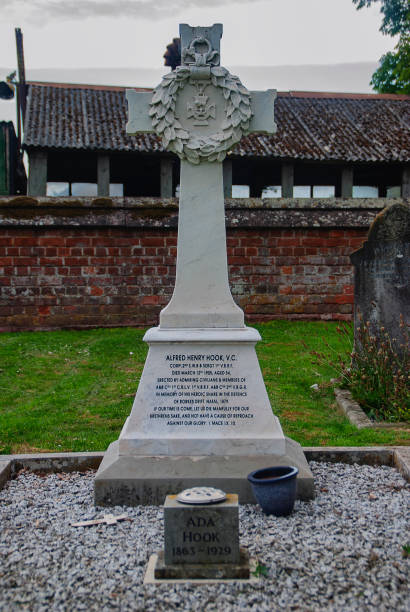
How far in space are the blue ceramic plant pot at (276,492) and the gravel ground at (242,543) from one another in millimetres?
66

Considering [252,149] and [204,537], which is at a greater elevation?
[252,149]

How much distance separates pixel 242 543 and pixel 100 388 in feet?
13.5

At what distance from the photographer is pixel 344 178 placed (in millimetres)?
15625

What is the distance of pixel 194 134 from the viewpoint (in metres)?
4.05

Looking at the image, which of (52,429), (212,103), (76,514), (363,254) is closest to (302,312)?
(363,254)

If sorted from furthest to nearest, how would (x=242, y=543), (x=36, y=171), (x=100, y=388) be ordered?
(x=36, y=171), (x=100, y=388), (x=242, y=543)

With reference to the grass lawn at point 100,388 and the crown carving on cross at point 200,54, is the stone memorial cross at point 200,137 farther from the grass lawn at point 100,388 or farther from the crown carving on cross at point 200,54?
the grass lawn at point 100,388

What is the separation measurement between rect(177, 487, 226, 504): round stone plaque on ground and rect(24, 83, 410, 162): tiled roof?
12.1 m

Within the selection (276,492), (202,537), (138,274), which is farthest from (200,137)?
(138,274)

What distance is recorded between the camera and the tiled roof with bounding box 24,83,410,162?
14.4m

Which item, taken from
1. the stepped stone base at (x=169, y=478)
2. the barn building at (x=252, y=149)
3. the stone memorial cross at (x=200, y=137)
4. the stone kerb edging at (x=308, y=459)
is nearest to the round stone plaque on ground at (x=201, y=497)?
the stepped stone base at (x=169, y=478)

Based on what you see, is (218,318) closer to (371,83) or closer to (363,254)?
(363,254)

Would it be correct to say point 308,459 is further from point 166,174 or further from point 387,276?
point 166,174

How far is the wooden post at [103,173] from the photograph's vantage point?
49.1 feet
